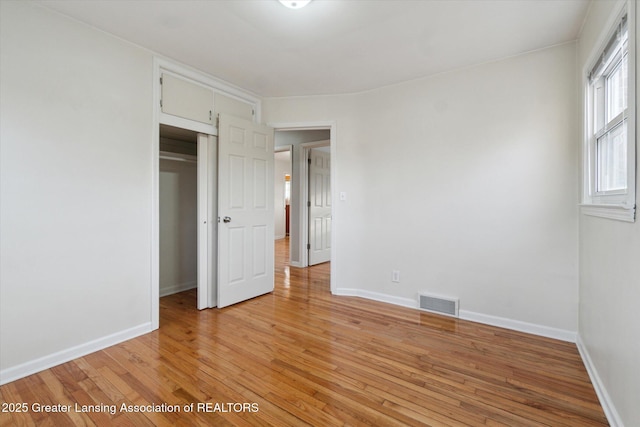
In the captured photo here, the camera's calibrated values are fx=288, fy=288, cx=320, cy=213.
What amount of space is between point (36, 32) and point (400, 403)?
337 centimetres

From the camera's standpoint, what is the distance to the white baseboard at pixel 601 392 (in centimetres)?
147

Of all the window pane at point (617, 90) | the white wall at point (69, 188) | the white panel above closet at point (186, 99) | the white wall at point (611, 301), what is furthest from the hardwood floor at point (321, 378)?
the white panel above closet at point (186, 99)

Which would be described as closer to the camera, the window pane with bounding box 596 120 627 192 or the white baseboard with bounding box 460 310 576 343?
the window pane with bounding box 596 120 627 192

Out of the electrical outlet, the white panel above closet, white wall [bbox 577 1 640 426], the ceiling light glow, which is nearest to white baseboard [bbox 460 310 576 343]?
white wall [bbox 577 1 640 426]

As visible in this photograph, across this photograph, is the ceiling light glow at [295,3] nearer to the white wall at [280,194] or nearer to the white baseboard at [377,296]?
the white baseboard at [377,296]

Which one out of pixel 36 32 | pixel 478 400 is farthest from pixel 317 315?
pixel 36 32

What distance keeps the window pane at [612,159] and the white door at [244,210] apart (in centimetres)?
308

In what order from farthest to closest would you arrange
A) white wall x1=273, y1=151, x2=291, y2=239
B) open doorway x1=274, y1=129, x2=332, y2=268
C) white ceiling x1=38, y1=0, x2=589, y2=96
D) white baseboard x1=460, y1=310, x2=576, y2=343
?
white wall x1=273, y1=151, x2=291, y2=239 → open doorway x1=274, y1=129, x2=332, y2=268 → white baseboard x1=460, y1=310, x2=576, y2=343 → white ceiling x1=38, y1=0, x2=589, y2=96

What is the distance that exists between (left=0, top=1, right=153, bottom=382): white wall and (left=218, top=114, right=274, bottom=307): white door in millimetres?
732

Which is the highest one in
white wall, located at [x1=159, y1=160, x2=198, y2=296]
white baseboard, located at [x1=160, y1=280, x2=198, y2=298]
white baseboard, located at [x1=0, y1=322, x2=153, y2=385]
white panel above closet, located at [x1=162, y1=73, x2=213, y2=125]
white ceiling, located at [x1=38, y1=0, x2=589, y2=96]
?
white ceiling, located at [x1=38, y1=0, x2=589, y2=96]

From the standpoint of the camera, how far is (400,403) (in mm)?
1650

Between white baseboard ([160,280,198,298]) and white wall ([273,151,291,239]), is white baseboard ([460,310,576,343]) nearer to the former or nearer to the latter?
white baseboard ([160,280,198,298])

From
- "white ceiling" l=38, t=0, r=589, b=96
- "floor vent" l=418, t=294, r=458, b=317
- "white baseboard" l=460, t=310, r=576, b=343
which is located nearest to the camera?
"white ceiling" l=38, t=0, r=589, b=96

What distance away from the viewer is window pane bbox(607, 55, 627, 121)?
1.62 meters
